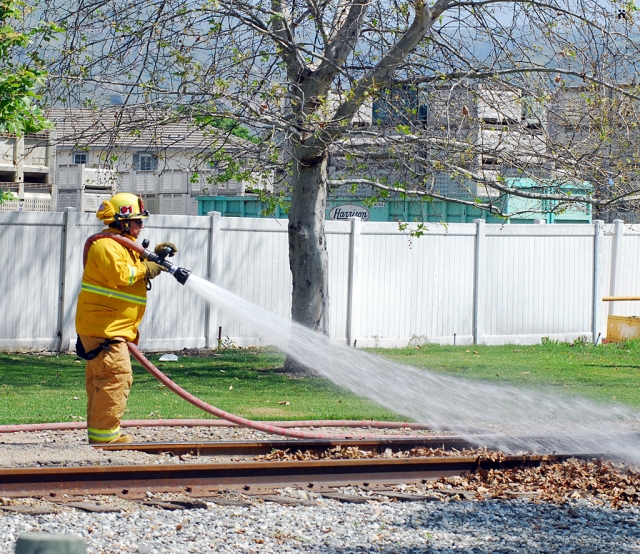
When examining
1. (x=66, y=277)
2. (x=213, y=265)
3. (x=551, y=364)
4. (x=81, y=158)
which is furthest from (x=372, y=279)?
(x=81, y=158)

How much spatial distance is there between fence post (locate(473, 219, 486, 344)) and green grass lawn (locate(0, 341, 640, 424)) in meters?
0.58

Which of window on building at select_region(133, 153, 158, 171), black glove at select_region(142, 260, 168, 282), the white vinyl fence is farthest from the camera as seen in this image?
the white vinyl fence

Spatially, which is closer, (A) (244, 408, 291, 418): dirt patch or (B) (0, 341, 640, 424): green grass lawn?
(A) (244, 408, 291, 418): dirt patch

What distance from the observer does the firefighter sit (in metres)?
6.86

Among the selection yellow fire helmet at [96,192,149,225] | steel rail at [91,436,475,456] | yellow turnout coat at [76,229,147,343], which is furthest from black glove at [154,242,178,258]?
steel rail at [91,436,475,456]

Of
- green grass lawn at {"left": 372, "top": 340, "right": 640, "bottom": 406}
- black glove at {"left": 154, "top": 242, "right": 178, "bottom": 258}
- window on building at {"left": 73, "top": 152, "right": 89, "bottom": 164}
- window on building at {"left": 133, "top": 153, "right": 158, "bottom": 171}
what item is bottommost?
green grass lawn at {"left": 372, "top": 340, "right": 640, "bottom": 406}

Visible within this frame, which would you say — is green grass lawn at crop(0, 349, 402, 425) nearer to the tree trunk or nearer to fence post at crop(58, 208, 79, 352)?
fence post at crop(58, 208, 79, 352)

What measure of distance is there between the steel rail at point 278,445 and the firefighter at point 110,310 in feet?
1.02

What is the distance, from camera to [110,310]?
700 cm

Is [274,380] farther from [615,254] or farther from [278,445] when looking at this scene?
[615,254]

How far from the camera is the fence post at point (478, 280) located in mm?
16500

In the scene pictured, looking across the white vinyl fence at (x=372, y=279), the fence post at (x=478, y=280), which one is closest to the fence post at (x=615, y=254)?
the white vinyl fence at (x=372, y=279)

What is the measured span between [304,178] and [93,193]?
23.8 meters

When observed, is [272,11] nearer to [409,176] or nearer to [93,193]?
[409,176]
